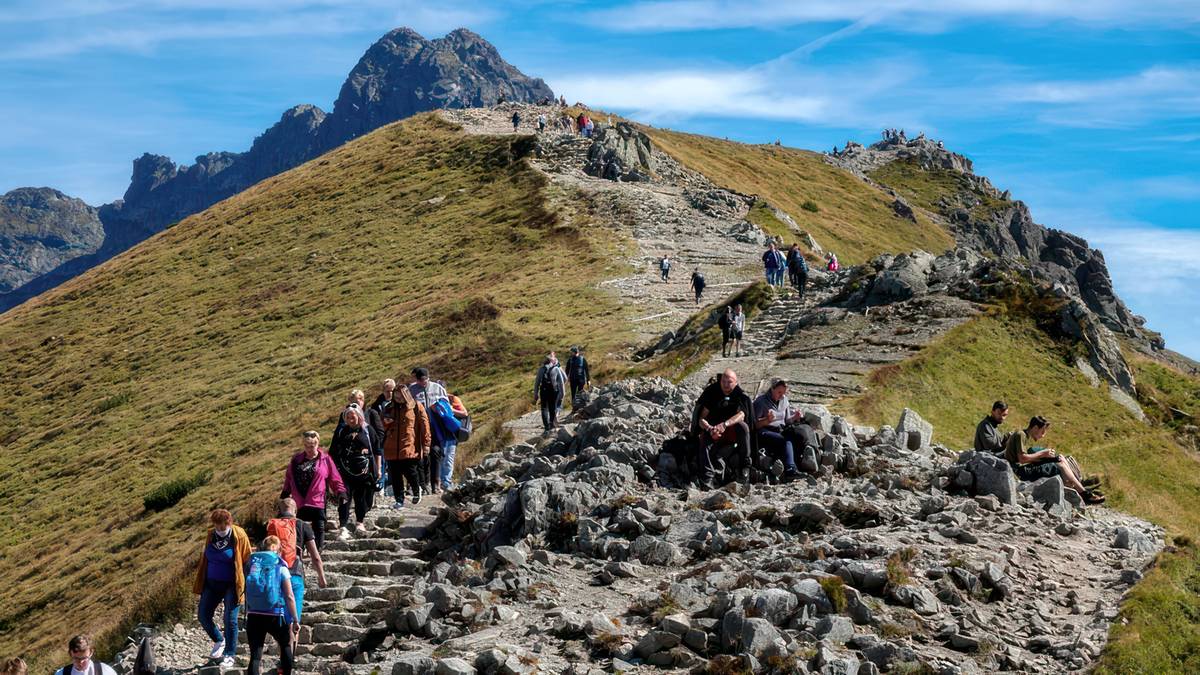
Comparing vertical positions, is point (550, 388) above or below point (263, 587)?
above

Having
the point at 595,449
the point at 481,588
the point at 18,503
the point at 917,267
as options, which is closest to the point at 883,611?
the point at 481,588

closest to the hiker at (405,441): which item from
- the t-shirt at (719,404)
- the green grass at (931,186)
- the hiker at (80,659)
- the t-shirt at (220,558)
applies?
the t-shirt at (719,404)

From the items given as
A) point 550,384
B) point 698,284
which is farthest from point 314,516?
point 698,284

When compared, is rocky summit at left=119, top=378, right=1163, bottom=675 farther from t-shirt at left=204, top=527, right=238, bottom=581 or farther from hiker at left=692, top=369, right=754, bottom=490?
t-shirt at left=204, top=527, right=238, bottom=581

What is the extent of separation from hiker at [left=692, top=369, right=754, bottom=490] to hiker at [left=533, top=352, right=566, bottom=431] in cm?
862

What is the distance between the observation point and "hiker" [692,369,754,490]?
1634 centimetres

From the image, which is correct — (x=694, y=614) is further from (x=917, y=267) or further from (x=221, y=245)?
(x=221, y=245)

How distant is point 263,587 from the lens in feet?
39.4

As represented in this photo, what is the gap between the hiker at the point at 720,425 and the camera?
1634 centimetres

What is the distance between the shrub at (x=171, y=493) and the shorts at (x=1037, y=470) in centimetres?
3143

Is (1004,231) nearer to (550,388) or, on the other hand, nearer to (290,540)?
(550,388)

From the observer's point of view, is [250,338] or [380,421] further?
[250,338]

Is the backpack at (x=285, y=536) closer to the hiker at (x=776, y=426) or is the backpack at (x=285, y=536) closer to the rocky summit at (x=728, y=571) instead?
the rocky summit at (x=728, y=571)

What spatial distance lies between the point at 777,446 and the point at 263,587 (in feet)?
27.0
